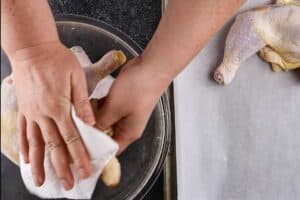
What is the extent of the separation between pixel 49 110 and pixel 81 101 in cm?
2

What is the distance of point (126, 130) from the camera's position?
0.38 metres

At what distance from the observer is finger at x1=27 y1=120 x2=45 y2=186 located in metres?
0.32

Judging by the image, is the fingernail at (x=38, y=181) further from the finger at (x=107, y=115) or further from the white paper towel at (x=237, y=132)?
the white paper towel at (x=237, y=132)

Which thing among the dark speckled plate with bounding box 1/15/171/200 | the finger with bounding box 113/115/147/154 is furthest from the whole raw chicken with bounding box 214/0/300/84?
the finger with bounding box 113/115/147/154

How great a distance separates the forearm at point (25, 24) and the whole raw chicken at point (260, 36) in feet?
0.97

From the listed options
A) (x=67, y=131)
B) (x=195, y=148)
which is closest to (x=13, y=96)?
(x=67, y=131)

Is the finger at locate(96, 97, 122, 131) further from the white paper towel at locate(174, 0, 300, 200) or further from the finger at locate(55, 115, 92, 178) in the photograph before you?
the white paper towel at locate(174, 0, 300, 200)

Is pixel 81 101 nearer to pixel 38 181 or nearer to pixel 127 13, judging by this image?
pixel 38 181

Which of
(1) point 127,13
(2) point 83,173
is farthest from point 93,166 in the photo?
(1) point 127,13

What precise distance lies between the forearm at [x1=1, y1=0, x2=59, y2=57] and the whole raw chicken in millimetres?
294

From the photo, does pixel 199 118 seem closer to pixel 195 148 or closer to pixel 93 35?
pixel 195 148

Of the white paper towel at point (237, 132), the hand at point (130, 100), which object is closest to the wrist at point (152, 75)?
the hand at point (130, 100)

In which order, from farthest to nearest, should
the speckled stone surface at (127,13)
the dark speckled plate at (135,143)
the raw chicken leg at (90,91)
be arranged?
the speckled stone surface at (127,13), the dark speckled plate at (135,143), the raw chicken leg at (90,91)

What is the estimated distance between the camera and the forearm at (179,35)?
390 mm
